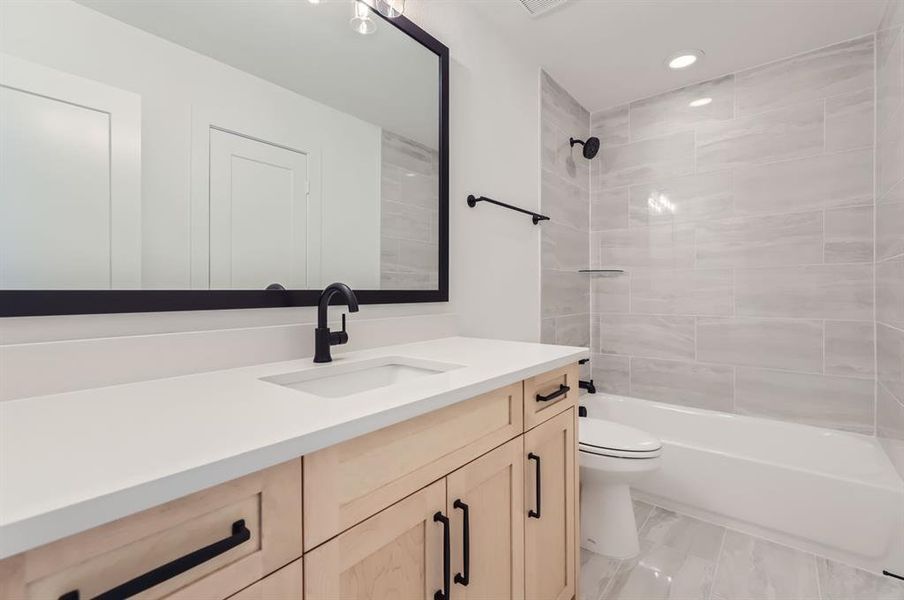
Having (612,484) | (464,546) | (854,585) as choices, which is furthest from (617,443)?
(464,546)

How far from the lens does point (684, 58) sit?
2.17 meters

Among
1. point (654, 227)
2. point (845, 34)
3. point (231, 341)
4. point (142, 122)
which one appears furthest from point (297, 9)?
point (845, 34)

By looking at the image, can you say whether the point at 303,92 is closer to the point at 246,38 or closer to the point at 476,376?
the point at 246,38

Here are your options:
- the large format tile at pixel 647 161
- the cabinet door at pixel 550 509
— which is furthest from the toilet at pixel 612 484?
the large format tile at pixel 647 161

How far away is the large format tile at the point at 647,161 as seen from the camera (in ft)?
8.09

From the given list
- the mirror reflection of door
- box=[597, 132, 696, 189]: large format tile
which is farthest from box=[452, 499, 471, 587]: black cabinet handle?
box=[597, 132, 696, 189]: large format tile

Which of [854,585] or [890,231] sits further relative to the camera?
[890,231]

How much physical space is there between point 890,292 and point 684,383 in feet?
3.35

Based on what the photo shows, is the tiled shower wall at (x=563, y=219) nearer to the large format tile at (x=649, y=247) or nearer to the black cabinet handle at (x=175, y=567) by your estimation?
the large format tile at (x=649, y=247)

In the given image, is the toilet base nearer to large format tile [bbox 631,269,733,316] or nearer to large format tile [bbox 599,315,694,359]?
large format tile [bbox 599,315,694,359]

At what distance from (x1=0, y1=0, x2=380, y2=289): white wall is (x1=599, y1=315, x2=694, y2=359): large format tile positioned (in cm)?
207

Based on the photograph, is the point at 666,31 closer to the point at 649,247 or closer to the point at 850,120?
the point at 850,120

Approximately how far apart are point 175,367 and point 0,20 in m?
0.69

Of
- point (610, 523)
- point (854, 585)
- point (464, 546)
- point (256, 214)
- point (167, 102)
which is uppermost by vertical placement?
point (167, 102)
